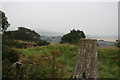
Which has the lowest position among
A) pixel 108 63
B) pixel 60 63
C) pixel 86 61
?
pixel 108 63

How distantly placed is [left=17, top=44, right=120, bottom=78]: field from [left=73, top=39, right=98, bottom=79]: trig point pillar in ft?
12.1

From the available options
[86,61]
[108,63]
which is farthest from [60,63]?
[86,61]

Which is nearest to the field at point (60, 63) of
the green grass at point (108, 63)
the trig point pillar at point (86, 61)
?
the green grass at point (108, 63)

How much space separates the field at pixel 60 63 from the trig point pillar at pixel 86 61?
3.68 m

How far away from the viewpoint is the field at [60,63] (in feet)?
30.0

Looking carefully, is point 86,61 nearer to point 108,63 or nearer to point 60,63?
point 60,63

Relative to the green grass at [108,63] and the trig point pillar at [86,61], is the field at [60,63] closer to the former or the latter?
the green grass at [108,63]

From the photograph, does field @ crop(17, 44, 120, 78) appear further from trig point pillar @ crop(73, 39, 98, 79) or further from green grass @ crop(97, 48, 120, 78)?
trig point pillar @ crop(73, 39, 98, 79)

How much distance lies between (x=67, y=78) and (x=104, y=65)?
4542mm

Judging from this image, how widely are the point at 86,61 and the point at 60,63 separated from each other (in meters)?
6.81

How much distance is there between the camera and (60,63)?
472 inches

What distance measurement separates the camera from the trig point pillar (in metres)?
5.22

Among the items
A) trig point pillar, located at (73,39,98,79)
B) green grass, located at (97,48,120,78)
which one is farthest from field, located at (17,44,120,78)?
trig point pillar, located at (73,39,98,79)

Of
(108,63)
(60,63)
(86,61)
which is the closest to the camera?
(86,61)
